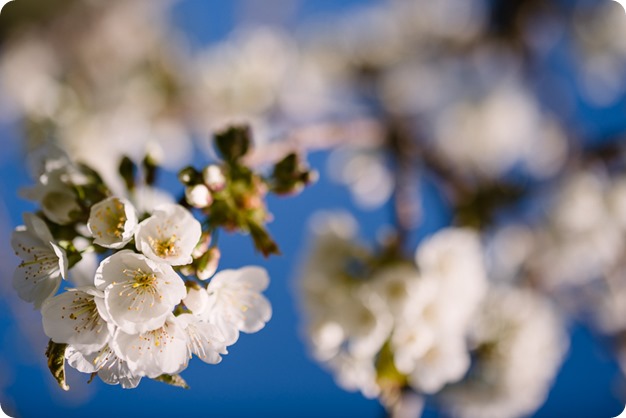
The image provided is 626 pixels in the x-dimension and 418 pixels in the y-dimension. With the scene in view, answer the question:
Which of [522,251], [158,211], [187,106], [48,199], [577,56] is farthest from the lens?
[577,56]

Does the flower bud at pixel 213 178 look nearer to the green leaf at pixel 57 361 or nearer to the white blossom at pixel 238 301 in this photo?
the white blossom at pixel 238 301

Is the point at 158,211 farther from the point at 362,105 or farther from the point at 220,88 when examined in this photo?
the point at 220,88

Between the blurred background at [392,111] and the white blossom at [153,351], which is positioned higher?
the blurred background at [392,111]

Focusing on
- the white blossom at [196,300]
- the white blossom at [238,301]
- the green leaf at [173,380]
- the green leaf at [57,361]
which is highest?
the white blossom at [238,301]

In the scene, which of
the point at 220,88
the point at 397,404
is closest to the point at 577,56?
the point at 220,88

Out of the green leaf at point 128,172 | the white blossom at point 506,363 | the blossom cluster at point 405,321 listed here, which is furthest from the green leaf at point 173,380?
the white blossom at point 506,363

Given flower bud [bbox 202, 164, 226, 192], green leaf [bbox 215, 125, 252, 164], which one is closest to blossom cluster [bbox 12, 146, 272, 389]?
flower bud [bbox 202, 164, 226, 192]

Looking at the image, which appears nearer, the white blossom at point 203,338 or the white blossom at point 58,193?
the white blossom at point 203,338
